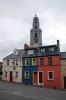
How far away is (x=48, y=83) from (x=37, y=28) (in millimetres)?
64537

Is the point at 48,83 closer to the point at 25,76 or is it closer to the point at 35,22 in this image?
the point at 25,76

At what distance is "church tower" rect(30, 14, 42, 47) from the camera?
83.6 meters

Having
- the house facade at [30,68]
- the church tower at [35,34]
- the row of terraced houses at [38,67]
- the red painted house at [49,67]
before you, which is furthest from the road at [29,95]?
the church tower at [35,34]

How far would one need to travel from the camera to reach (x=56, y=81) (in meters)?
29.8

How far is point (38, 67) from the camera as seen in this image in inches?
1286

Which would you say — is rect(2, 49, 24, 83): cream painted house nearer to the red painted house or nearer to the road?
the red painted house

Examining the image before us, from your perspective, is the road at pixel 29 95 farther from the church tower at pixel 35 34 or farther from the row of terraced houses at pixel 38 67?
the church tower at pixel 35 34

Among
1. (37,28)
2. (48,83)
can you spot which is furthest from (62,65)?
(37,28)

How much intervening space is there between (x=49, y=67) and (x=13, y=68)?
1095cm

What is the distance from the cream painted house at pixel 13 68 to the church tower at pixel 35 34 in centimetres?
4520

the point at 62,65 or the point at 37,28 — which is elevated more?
the point at 37,28

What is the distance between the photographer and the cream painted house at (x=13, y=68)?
34688 mm

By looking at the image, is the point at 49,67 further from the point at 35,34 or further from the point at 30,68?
the point at 35,34

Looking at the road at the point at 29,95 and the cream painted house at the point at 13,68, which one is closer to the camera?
the road at the point at 29,95
